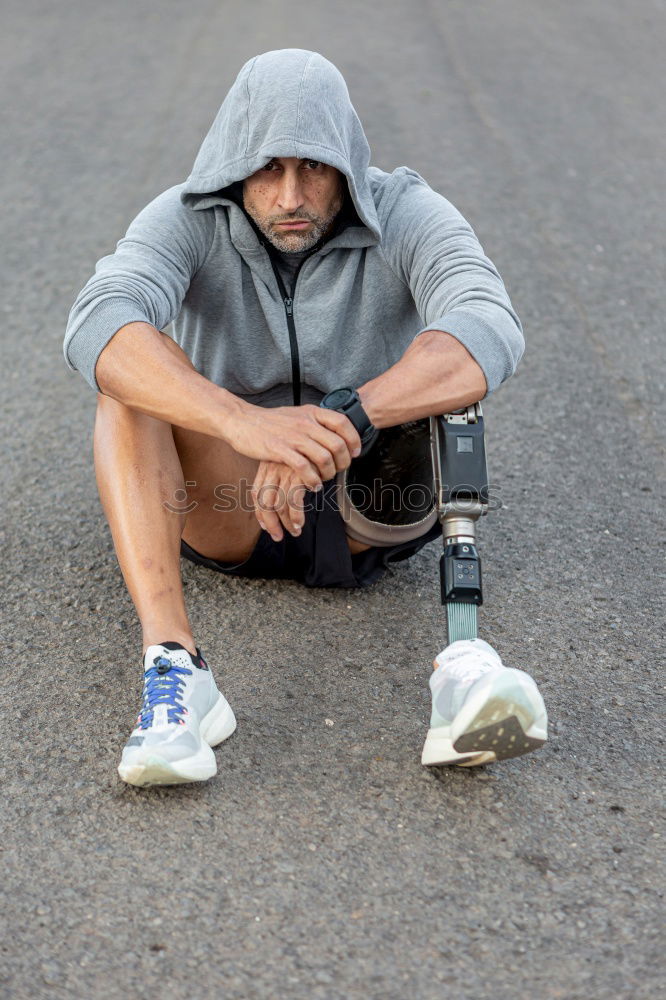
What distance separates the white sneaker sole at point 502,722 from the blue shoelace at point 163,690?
64 cm

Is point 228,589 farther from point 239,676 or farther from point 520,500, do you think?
point 520,500

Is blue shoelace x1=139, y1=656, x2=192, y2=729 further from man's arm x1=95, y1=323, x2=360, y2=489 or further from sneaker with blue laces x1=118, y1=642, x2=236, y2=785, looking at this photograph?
man's arm x1=95, y1=323, x2=360, y2=489

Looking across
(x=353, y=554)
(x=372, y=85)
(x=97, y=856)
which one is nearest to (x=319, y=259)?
(x=353, y=554)

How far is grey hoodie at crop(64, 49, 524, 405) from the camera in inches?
112

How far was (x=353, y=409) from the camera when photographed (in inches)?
108

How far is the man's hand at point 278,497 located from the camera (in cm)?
273


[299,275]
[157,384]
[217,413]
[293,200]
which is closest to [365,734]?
[217,413]

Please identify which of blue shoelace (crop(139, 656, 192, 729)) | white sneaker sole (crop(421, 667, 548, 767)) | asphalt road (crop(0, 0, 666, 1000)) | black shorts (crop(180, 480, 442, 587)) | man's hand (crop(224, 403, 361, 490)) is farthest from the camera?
black shorts (crop(180, 480, 442, 587))

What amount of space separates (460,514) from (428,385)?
1.08 ft

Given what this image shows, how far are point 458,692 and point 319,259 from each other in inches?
52.1

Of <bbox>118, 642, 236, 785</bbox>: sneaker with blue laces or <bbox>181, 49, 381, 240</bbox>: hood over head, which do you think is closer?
<bbox>118, 642, 236, 785</bbox>: sneaker with blue laces

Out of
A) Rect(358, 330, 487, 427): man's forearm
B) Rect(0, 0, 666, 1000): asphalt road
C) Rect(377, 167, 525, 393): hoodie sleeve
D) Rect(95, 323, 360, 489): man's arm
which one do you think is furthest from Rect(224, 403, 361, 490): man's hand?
Rect(0, 0, 666, 1000): asphalt road

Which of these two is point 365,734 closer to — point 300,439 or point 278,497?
point 278,497

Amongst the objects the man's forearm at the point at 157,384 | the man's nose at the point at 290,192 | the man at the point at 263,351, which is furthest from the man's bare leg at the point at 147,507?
the man's nose at the point at 290,192
